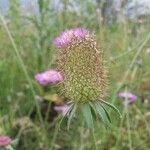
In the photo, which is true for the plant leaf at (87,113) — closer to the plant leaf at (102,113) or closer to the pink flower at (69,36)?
the plant leaf at (102,113)

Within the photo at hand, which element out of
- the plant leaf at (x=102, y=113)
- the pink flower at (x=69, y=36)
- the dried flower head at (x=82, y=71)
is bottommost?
the plant leaf at (x=102, y=113)

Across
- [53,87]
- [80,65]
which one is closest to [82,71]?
[80,65]

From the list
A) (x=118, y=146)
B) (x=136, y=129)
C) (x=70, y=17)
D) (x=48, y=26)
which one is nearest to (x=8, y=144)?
(x=118, y=146)

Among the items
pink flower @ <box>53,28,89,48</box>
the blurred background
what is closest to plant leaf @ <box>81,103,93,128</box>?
pink flower @ <box>53,28,89,48</box>

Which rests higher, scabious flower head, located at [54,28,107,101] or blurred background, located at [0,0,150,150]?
scabious flower head, located at [54,28,107,101]

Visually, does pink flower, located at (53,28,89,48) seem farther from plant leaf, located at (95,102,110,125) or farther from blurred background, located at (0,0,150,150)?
blurred background, located at (0,0,150,150)

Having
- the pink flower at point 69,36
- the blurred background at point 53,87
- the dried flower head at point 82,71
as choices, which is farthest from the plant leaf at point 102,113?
the blurred background at point 53,87
